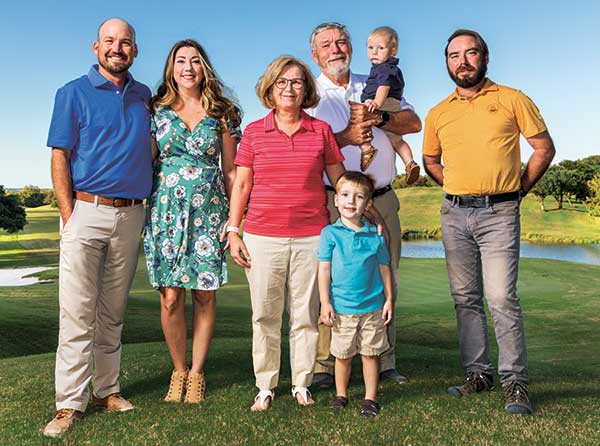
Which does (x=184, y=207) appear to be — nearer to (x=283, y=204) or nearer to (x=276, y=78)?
(x=283, y=204)

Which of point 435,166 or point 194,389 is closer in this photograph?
Answer: point 194,389

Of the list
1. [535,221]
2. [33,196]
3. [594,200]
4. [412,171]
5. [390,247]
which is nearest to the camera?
[412,171]

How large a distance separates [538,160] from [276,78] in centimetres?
239

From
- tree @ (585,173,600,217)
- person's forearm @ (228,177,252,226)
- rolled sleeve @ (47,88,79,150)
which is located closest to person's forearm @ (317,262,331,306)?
person's forearm @ (228,177,252,226)

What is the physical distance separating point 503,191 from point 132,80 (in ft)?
10.7

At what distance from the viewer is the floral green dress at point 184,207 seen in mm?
5242

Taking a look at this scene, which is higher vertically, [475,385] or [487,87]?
[487,87]

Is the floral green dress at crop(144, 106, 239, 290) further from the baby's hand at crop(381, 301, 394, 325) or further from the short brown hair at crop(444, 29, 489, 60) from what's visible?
the short brown hair at crop(444, 29, 489, 60)

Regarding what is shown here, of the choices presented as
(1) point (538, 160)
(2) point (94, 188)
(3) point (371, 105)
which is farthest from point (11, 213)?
(1) point (538, 160)

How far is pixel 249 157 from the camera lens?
5.11m

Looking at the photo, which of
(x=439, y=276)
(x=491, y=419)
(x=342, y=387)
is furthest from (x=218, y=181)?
(x=439, y=276)

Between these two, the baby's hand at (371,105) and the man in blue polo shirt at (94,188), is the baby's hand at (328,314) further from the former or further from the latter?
the baby's hand at (371,105)

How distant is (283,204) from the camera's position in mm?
5012

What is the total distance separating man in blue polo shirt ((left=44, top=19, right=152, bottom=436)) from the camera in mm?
5090
